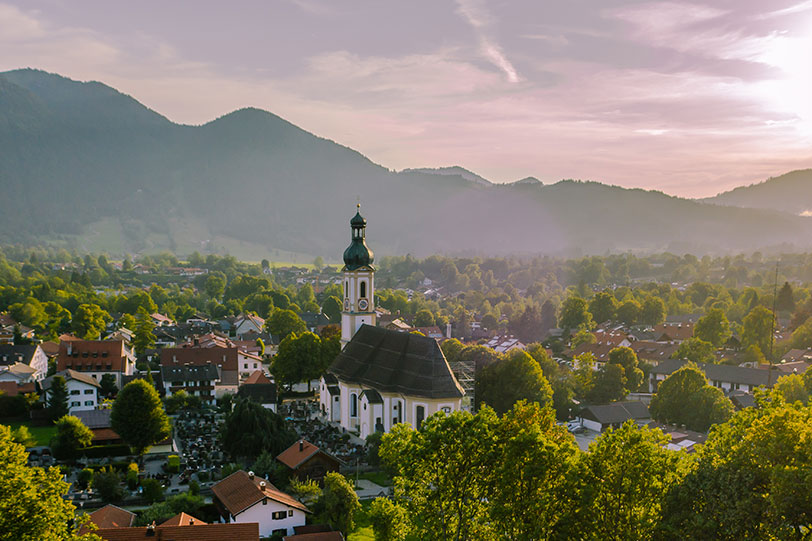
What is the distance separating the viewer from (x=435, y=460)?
63.5 ft

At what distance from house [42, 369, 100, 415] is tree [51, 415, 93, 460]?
1164 centimetres

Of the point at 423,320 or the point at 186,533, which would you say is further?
the point at 423,320

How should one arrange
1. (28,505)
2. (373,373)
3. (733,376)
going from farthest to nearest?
(733,376) → (373,373) → (28,505)

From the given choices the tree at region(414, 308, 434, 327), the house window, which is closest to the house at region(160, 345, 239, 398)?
the house window

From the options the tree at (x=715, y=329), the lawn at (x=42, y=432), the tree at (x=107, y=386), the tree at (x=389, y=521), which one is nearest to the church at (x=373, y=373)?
the tree at (x=389, y=521)

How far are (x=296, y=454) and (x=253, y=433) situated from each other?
3977 mm

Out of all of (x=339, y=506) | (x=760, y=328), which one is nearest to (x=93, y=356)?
(x=339, y=506)

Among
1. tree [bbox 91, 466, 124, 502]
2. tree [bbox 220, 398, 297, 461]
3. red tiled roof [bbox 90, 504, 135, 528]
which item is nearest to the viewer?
red tiled roof [bbox 90, 504, 135, 528]

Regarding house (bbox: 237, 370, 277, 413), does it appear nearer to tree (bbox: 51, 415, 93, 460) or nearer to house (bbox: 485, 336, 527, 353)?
tree (bbox: 51, 415, 93, 460)

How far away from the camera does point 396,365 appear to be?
45.1 metres

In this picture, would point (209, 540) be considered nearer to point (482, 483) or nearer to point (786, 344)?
point (482, 483)

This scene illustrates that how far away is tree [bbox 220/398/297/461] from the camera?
38.4m

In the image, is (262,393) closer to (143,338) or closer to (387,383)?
(387,383)

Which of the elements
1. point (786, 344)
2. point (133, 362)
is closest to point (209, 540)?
point (133, 362)
